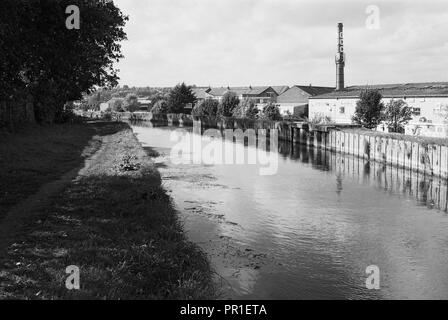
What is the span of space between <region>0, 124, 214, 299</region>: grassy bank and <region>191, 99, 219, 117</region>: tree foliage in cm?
10374

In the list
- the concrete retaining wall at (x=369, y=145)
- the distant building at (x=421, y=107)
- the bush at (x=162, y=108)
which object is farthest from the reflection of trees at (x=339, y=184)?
the bush at (x=162, y=108)

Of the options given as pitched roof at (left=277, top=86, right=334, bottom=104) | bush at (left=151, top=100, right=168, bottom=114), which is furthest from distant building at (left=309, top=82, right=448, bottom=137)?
bush at (left=151, top=100, right=168, bottom=114)

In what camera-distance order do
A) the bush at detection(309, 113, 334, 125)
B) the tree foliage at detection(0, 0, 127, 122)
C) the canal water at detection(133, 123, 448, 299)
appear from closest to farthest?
the canal water at detection(133, 123, 448, 299), the tree foliage at detection(0, 0, 127, 122), the bush at detection(309, 113, 334, 125)

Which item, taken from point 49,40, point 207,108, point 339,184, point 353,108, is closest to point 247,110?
point 207,108

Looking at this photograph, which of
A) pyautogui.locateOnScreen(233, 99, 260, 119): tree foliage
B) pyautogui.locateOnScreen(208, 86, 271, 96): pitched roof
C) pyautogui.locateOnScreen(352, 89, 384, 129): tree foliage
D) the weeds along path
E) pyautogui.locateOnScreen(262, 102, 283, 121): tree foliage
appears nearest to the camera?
the weeds along path

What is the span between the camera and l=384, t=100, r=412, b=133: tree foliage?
217 feet

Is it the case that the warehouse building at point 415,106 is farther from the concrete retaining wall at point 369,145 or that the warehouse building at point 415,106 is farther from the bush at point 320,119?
the concrete retaining wall at point 369,145

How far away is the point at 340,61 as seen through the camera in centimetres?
10681

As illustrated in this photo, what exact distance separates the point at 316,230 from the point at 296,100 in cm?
9894

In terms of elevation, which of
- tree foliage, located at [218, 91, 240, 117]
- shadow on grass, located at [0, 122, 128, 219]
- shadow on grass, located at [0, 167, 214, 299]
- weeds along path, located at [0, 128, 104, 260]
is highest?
tree foliage, located at [218, 91, 240, 117]

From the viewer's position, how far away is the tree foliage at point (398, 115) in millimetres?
66188

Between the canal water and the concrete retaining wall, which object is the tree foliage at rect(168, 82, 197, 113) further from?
the canal water

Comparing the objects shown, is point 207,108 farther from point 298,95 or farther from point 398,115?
point 398,115

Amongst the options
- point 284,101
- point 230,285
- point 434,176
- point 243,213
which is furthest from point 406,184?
point 284,101
